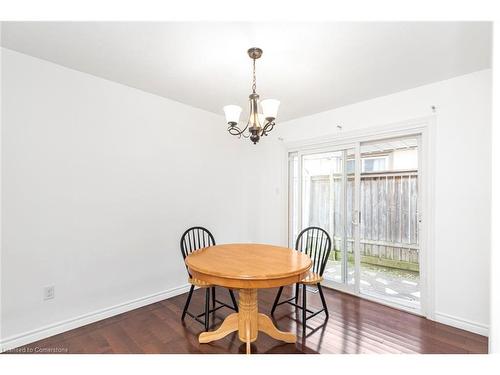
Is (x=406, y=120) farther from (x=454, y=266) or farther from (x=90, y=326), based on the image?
(x=90, y=326)

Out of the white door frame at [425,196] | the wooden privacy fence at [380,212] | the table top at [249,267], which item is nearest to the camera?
the table top at [249,267]

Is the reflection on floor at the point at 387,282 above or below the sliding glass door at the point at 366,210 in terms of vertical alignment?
below

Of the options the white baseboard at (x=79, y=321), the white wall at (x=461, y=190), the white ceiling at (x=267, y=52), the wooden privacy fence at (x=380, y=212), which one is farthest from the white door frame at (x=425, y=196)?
the white baseboard at (x=79, y=321)

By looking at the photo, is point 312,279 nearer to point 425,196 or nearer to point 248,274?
point 248,274

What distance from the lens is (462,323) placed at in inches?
92.3

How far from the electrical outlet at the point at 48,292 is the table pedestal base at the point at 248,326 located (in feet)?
4.55

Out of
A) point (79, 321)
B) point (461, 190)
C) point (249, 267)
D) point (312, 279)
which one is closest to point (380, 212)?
point (461, 190)

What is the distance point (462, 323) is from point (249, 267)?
220 cm

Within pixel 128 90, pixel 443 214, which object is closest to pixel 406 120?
pixel 443 214

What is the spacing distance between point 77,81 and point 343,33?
2407 millimetres

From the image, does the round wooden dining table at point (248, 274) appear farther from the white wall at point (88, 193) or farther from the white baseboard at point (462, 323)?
the white baseboard at point (462, 323)

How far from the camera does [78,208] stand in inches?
93.1

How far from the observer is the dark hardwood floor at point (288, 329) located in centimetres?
200

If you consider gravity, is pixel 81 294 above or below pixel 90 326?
above
